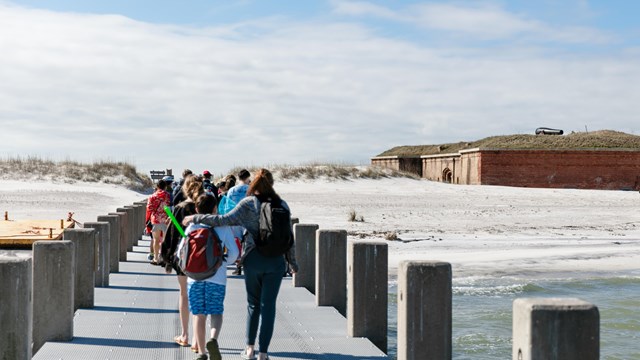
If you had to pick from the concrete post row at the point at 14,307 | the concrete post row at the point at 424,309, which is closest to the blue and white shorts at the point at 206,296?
the concrete post row at the point at 14,307

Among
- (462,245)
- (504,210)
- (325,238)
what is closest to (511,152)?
(504,210)

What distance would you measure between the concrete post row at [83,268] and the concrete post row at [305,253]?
309 centimetres

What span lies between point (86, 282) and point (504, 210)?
31.8 m

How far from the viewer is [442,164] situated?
71.5m

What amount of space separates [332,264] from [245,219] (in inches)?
131

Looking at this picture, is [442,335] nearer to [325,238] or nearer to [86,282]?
[325,238]

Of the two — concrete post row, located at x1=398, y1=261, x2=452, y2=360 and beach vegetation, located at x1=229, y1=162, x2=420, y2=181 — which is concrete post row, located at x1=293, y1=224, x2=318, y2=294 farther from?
beach vegetation, located at x1=229, y1=162, x2=420, y2=181

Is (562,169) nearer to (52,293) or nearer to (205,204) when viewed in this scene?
(52,293)

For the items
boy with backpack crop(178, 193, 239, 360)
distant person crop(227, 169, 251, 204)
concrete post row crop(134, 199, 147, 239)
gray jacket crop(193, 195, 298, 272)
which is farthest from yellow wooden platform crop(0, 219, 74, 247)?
gray jacket crop(193, 195, 298, 272)

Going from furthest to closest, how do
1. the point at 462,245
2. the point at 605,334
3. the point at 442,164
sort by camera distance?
1. the point at 442,164
2. the point at 462,245
3. the point at 605,334

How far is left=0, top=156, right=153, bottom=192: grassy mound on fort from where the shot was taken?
164 feet

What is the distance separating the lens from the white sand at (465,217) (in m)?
24.0

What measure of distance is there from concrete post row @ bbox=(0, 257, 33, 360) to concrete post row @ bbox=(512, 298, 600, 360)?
3973 mm

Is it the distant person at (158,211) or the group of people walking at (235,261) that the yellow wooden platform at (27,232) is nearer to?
the distant person at (158,211)
